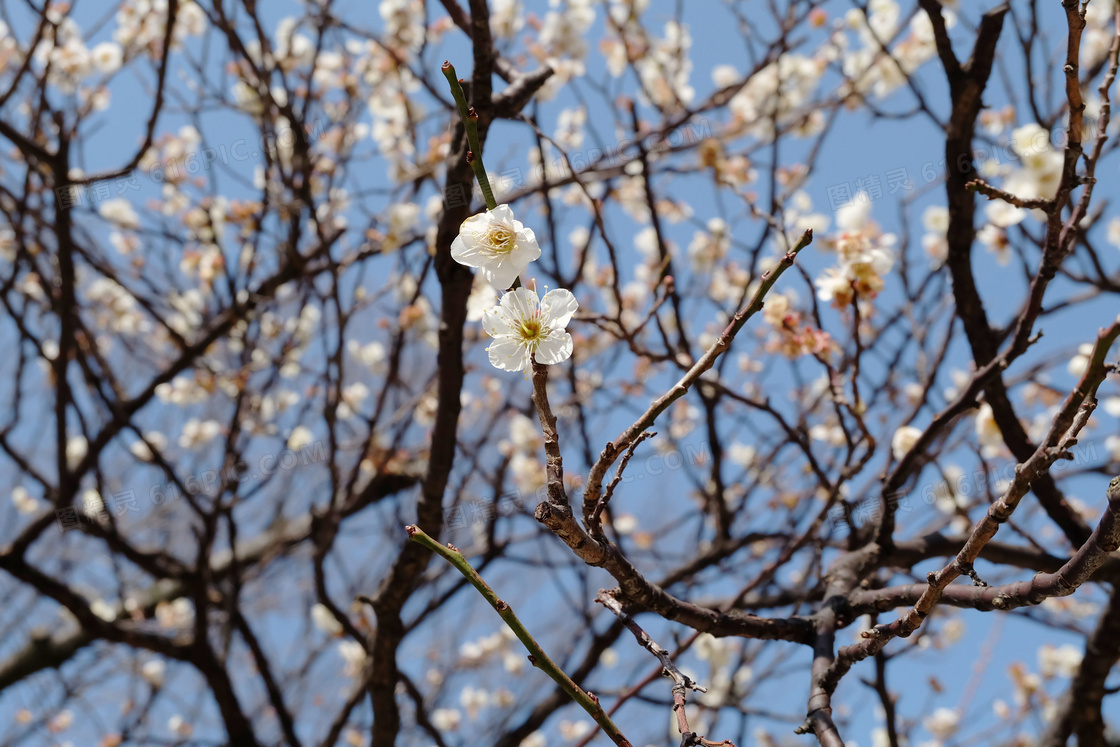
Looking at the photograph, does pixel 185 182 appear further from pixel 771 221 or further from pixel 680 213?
pixel 771 221

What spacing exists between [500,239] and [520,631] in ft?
1.59

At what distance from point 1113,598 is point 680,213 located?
3.16m

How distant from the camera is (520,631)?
88cm

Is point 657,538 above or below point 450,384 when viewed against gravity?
above

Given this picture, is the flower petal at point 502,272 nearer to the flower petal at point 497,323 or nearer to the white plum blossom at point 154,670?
the flower petal at point 497,323

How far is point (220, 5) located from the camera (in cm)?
248

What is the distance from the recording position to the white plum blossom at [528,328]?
977 millimetres

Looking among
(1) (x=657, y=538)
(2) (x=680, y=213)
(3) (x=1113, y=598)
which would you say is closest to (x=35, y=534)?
(1) (x=657, y=538)

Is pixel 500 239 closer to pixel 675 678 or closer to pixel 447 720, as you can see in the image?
pixel 675 678

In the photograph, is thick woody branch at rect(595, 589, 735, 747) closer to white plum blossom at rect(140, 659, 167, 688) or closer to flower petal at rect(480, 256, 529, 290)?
flower petal at rect(480, 256, 529, 290)

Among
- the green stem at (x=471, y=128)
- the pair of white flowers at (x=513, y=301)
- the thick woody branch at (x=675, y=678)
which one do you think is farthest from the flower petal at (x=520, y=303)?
the thick woody branch at (x=675, y=678)

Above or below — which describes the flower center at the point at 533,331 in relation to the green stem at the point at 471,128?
below

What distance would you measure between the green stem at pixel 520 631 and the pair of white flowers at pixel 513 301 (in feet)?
0.86

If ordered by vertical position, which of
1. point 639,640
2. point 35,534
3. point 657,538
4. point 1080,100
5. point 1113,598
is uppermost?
point 657,538
